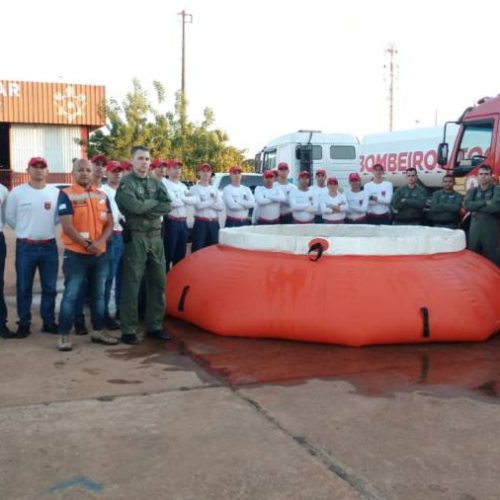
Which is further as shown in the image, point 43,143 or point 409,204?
point 43,143

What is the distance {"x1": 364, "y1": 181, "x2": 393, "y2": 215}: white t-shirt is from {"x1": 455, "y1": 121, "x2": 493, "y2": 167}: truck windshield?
4.04ft

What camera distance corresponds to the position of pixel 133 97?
1296 inches

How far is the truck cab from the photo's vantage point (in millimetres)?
9898

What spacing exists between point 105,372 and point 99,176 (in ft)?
8.07

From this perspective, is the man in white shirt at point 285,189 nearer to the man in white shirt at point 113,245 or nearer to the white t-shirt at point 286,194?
the white t-shirt at point 286,194

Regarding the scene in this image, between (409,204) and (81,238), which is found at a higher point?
(409,204)

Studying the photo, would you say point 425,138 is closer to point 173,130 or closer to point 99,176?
point 99,176

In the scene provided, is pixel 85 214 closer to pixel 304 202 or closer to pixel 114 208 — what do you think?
pixel 114 208

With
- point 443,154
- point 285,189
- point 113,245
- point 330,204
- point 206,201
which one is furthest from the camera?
point 443,154

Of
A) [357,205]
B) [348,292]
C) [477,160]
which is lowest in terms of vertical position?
[348,292]

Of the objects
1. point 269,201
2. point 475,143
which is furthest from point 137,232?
point 475,143

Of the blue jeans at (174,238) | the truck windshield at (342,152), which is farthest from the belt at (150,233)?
the truck windshield at (342,152)

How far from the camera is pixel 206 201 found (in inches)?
369

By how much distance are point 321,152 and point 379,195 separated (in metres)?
10.8
